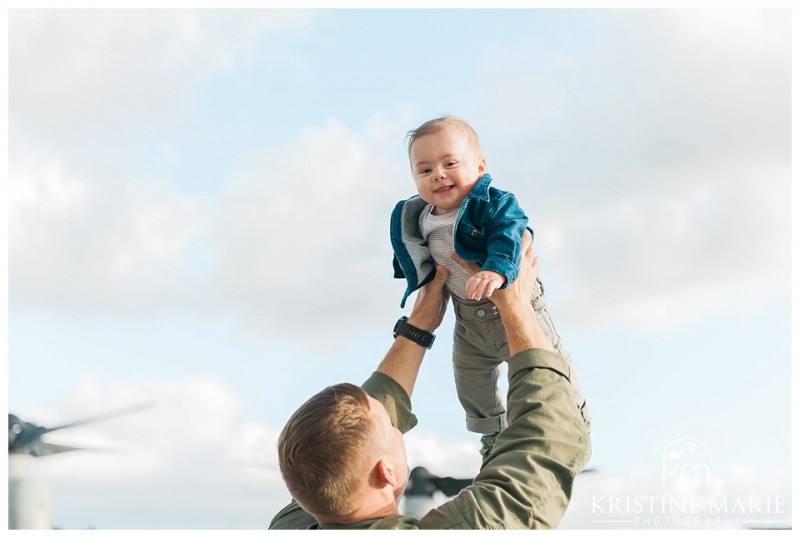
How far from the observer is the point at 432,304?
19.3ft

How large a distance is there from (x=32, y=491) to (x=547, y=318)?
20082mm

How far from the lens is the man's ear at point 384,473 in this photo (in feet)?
13.3

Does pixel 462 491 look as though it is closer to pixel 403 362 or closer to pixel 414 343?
pixel 403 362

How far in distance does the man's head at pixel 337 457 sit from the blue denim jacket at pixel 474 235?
151 cm

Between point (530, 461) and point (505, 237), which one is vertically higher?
point (505, 237)

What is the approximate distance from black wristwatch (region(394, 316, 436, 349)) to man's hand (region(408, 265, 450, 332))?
0.14 feet

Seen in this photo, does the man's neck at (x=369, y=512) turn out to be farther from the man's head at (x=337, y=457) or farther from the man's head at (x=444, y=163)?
the man's head at (x=444, y=163)

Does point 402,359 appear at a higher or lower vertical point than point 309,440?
higher

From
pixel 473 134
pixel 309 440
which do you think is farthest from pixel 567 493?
pixel 473 134

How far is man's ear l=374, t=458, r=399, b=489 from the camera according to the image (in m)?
4.05

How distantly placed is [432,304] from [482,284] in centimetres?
92

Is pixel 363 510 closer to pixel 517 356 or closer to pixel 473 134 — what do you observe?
pixel 517 356

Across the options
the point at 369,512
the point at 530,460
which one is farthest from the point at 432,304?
the point at 369,512

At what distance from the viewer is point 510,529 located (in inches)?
157
